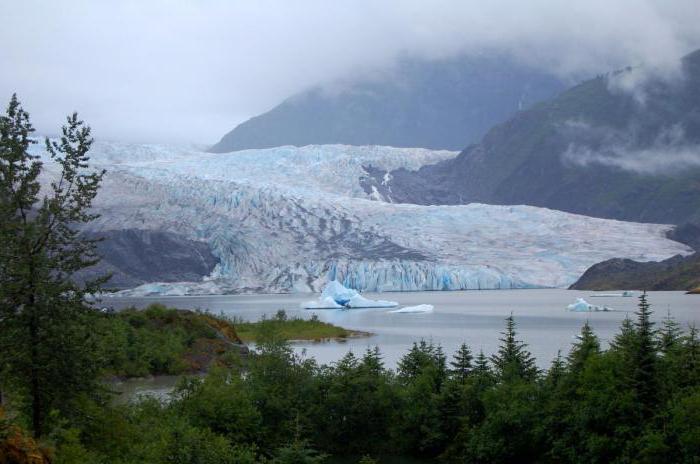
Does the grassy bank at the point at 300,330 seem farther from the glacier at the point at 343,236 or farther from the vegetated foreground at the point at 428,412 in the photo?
the glacier at the point at 343,236

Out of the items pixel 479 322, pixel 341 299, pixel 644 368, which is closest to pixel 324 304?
pixel 341 299

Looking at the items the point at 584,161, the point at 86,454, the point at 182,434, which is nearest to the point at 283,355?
the point at 182,434

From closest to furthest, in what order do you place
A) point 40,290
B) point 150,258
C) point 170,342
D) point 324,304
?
1. point 40,290
2. point 170,342
3. point 324,304
4. point 150,258

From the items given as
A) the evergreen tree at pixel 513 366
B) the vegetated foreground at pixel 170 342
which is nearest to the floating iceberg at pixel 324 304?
the vegetated foreground at pixel 170 342

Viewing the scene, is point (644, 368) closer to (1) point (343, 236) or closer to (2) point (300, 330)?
(2) point (300, 330)

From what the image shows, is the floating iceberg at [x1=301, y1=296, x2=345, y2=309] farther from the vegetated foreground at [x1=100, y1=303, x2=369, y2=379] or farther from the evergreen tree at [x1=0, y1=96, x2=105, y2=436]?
the evergreen tree at [x1=0, y1=96, x2=105, y2=436]

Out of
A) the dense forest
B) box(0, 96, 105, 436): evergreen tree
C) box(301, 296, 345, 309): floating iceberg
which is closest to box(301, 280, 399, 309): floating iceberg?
box(301, 296, 345, 309): floating iceberg
